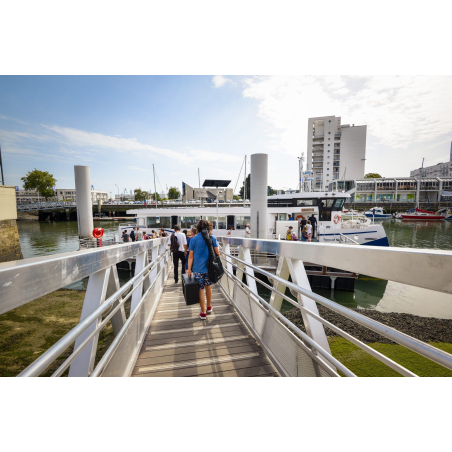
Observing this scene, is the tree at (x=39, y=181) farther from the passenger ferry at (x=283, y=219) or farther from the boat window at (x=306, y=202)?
the boat window at (x=306, y=202)

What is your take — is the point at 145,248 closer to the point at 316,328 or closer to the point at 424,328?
the point at 316,328

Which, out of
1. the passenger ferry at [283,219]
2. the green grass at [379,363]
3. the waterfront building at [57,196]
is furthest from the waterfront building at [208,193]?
the green grass at [379,363]

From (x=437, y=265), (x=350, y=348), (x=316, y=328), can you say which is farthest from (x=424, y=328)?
(x=437, y=265)

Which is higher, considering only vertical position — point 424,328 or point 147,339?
point 147,339

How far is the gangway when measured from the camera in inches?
34.8

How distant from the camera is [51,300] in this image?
10.1m

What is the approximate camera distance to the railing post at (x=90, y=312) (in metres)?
1.53

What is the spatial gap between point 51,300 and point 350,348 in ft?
37.9

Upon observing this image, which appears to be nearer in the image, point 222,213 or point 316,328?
point 316,328

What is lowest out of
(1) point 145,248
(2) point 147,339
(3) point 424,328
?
(3) point 424,328

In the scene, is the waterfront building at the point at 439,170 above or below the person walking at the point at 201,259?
above

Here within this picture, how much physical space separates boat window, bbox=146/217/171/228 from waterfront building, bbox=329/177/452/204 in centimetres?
6100

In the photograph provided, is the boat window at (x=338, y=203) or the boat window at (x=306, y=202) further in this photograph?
the boat window at (x=306, y=202)
